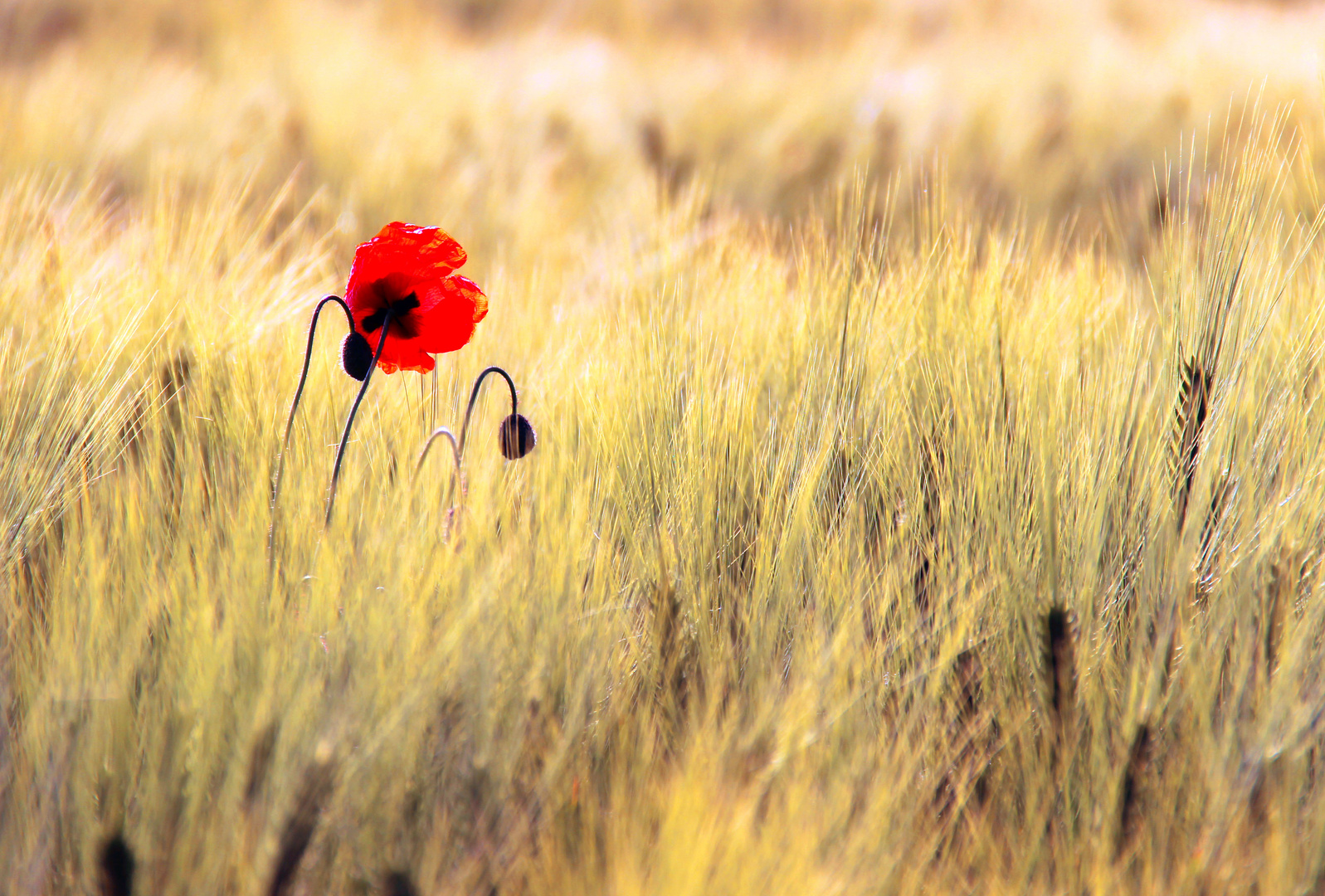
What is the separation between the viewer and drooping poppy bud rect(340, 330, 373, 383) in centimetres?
101

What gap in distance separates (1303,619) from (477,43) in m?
5.26

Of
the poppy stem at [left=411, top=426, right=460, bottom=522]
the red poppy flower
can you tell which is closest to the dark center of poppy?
the red poppy flower

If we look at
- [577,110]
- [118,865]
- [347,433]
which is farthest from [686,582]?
[577,110]

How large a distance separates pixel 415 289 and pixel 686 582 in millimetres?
408

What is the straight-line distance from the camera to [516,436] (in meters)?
0.97

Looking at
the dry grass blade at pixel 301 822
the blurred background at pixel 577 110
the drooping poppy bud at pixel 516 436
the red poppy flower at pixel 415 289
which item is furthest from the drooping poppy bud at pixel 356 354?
the blurred background at pixel 577 110

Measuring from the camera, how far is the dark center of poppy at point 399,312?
999 millimetres

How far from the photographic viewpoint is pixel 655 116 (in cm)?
358

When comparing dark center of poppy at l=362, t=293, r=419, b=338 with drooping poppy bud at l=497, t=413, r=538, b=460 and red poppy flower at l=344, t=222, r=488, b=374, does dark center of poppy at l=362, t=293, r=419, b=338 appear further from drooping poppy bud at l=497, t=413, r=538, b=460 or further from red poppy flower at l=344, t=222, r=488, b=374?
drooping poppy bud at l=497, t=413, r=538, b=460

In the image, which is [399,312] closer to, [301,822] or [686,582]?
[686,582]

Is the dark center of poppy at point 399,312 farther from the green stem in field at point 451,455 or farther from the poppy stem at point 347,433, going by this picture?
the green stem in field at point 451,455

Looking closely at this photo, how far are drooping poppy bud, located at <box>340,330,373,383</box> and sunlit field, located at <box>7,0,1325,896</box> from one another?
8cm

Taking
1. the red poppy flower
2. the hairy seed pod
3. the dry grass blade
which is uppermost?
the red poppy flower

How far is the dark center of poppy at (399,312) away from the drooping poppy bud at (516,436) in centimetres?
15
